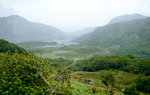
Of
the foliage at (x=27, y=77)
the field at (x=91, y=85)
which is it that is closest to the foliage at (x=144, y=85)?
the field at (x=91, y=85)

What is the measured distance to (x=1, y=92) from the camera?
9.63 m

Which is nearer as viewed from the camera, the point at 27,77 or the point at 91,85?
the point at 27,77

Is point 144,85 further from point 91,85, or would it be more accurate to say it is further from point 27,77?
point 27,77

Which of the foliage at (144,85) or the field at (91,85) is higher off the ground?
the field at (91,85)

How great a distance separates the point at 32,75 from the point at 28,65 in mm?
1330

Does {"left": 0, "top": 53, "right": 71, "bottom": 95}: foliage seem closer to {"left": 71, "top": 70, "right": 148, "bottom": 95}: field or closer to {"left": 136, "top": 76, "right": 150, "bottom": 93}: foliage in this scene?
{"left": 71, "top": 70, "right": 148, "bottom": 95}: field

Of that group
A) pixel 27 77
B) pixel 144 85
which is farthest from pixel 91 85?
pixel 27 77

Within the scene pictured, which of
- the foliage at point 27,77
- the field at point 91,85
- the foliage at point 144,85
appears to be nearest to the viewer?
the foliage at point 27,77

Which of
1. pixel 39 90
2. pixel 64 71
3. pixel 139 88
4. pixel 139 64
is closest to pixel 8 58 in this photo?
pixel 39 90

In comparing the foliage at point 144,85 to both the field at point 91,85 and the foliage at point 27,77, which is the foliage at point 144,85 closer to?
the field at point 91,85

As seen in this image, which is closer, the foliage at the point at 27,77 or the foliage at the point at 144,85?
the foliage at the point at 27,77

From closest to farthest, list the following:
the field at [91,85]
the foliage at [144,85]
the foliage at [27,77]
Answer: the foliage at [27,77] → the field at [91,85] → the foliage at [144,85]

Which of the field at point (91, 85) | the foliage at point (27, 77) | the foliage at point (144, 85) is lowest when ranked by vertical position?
the foliage at point (144, 85)

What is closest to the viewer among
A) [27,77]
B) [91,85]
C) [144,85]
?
[27,77]
